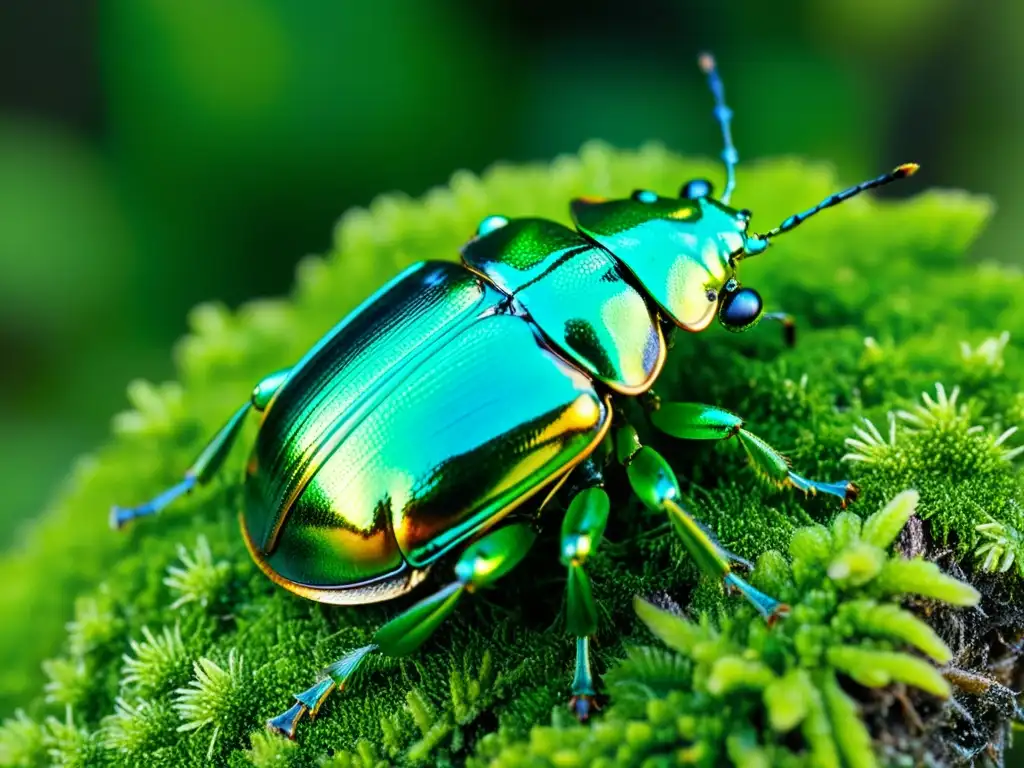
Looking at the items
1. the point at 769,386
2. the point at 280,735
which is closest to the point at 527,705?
the point at 280,735

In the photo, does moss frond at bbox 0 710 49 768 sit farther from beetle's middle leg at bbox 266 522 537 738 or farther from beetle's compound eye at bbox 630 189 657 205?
beetle's compound eye at bbox 630 189 657 205

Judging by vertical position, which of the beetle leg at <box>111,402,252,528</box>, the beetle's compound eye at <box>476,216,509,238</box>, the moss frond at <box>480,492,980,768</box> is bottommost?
the moss frond at <box>480,492,980,768</box>

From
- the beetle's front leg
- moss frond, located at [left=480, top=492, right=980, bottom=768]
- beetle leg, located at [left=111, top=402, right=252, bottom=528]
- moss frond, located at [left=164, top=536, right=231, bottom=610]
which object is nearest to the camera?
moss frond, located at [left=480, top=492, right=980, bottom=768]

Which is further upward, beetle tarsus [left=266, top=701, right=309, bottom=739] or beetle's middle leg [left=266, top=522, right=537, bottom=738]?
beetle's middle leg [left=266, top=522, right=537, bottom=738]

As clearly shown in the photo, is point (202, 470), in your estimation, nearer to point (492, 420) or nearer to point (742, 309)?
point (492, 420)

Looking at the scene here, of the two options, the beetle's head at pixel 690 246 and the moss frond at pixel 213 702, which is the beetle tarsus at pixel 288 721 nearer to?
the moss frond at pixel 213 702

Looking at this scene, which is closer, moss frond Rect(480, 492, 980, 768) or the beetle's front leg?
moss frond Rect(480, 492, 980, 768)

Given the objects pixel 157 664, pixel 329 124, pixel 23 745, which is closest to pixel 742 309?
pixel 157 664

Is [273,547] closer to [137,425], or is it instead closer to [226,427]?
[226,427]

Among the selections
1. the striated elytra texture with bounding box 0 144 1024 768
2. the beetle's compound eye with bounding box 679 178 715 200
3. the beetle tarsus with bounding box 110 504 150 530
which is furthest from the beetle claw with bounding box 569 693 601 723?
the beetle tarsus with bounding box 110 504 150 530
